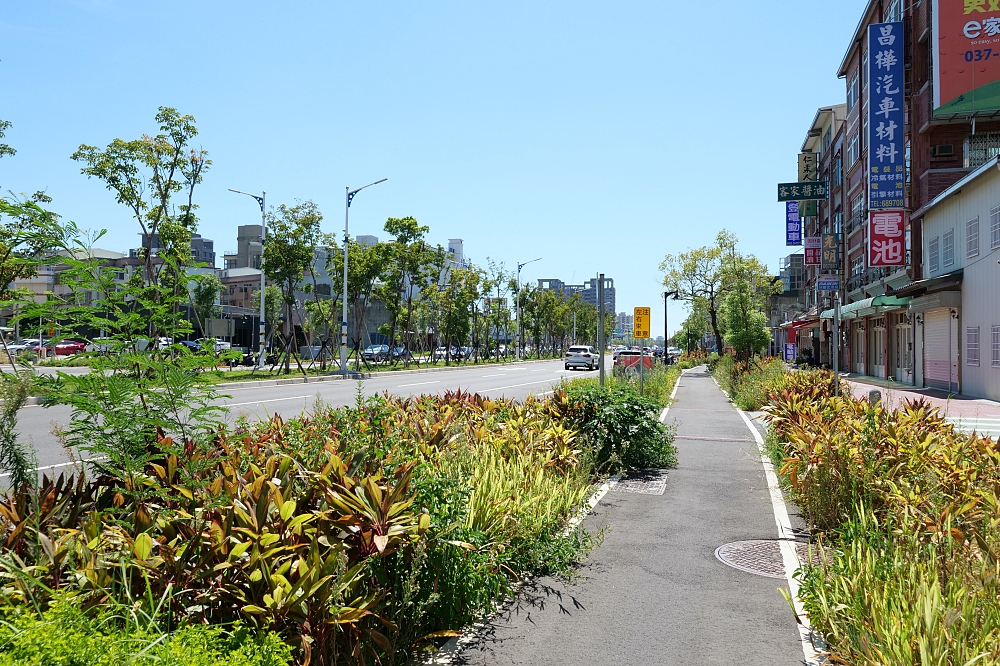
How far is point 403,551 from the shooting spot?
12.6 feet

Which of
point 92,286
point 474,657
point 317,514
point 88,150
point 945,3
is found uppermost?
point 945,3

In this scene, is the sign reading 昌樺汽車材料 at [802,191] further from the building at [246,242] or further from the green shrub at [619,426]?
the building at [246,242]

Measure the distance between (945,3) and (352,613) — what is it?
101ft

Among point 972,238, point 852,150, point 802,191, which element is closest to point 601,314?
point 972,238

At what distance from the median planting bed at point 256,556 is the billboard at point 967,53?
2810 centimetres

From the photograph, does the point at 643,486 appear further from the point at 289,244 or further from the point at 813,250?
the point at 813,250

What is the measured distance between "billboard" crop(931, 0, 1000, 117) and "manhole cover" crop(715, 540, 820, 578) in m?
26.1

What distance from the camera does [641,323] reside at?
18453mm

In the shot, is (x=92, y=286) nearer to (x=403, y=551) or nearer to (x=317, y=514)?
(x=317, y=514)

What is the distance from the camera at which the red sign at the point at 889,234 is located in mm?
30609

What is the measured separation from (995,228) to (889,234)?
8930 mm

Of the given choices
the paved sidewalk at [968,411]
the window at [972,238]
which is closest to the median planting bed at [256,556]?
the paved sidewalk at [968,411]

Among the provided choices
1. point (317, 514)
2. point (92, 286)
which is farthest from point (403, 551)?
point (92, 286)

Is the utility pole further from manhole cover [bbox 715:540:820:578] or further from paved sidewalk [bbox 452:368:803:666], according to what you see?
manhole cover [bbox 715:540:820:578]
